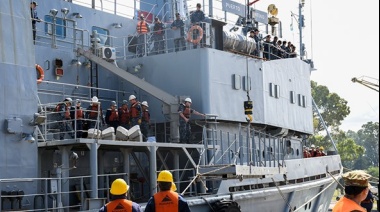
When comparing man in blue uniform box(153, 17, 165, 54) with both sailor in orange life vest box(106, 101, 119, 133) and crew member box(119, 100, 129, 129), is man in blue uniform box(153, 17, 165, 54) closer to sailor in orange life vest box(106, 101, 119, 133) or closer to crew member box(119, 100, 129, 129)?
crew member box(119, 100, 129, 129)

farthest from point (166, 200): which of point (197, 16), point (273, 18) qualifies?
point (273, 18)

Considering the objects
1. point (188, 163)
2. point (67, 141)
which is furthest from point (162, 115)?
point (67, 141)

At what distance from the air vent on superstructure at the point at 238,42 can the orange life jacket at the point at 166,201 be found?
10.2 metres

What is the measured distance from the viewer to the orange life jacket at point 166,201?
7.43m

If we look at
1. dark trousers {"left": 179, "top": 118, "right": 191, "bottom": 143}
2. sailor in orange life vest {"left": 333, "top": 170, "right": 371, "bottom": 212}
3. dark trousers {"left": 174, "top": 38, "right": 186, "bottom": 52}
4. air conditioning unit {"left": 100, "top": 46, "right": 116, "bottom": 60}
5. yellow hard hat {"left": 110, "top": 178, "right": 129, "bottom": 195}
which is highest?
dark trousers {"left": 174, "top": 38, "right": 186, "bottom": 52}

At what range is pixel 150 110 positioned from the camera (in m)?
16.2

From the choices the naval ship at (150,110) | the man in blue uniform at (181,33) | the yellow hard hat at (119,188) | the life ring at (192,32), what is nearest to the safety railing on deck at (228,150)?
the naval ship at (150,110)

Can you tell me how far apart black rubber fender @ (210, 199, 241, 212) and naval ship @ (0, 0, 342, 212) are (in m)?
0.03

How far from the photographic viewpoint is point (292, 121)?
19734 mm

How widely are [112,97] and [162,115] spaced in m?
1.35

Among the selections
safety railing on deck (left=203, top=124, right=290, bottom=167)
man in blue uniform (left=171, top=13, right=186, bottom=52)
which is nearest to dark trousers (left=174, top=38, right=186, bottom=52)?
man in blue uniform (left=171, top=13, right=186, bottom=52)

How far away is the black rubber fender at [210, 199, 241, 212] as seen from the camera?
13711 mm

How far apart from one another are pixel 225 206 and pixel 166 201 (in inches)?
255

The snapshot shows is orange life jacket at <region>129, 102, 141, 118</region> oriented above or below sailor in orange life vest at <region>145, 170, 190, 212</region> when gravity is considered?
above
